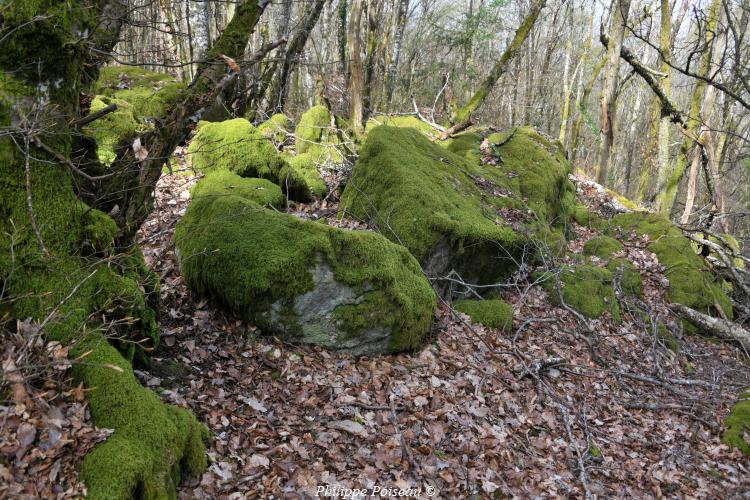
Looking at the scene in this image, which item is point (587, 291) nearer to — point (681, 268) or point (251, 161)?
point (681, 268)

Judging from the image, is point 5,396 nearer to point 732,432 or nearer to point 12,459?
point 12,459

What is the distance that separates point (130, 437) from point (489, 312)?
526 cm

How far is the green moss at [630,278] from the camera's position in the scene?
9.41m

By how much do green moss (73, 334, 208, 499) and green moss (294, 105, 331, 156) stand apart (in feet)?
25.9

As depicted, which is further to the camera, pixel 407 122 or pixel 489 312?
pixel 407 122

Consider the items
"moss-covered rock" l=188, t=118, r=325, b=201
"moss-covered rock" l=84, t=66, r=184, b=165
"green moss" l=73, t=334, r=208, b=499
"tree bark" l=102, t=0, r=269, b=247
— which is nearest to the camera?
"green moss" l=73, t=334, r=208, b=499

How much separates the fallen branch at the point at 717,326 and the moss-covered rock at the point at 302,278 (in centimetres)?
621

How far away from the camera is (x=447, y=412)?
16.1 ft

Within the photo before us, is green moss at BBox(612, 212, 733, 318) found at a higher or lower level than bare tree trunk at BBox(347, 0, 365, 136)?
lower

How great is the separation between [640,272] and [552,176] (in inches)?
116

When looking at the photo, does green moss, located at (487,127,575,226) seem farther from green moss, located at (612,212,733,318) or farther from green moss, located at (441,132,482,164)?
green moss, located at (612,212,733,318)

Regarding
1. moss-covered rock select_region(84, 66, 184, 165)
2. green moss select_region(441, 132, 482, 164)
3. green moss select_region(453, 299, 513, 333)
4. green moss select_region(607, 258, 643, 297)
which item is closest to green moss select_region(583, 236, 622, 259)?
green moss select_region(607, 258, 643, 297)

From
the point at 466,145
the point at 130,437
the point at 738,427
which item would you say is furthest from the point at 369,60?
the point at 130,437

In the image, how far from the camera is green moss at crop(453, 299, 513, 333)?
696 centimetres
